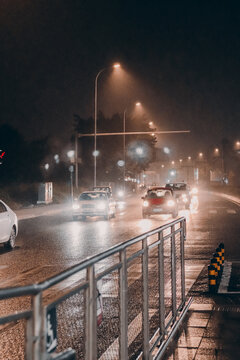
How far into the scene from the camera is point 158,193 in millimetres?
31484

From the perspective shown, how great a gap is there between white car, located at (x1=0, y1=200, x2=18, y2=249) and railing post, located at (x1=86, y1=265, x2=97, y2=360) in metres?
12.5

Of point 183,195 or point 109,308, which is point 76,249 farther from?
point 183,195

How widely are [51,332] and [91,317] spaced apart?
1.04 m

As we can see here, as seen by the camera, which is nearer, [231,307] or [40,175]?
[231,307]

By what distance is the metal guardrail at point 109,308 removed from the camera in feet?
9.76

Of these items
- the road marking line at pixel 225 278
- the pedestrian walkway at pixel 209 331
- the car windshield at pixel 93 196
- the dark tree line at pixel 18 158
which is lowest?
the road marking line at pixel 225 278

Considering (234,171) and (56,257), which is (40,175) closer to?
(56,257)

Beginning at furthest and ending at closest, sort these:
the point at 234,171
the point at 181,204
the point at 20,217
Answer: the point at 234,171 < the point at 181,204 < the point at 20,217

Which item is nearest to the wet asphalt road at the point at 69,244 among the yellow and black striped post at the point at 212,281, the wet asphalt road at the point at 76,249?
the wet asphalt road at the point at 76,249

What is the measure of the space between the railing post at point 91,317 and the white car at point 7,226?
12.5 metres

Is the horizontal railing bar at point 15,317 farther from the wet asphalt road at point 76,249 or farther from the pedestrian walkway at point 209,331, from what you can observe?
the pedestrian walkway at point 209,331

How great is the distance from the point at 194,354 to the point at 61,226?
2098 cm

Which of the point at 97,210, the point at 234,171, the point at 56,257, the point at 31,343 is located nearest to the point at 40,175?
the point at 97,210

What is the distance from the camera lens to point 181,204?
43.7 m
